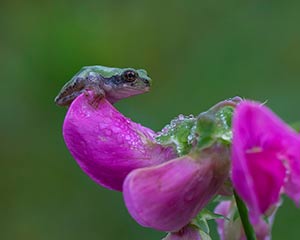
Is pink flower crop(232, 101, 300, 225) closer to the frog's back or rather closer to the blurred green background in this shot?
the frog's back

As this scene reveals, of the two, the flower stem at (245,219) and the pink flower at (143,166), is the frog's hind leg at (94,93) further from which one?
the flower stem at (245,219)

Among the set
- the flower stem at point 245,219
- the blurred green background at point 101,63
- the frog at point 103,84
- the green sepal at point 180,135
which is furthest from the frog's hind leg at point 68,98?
the blurred green background at point 101,63

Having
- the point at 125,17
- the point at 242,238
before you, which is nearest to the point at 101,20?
the point at 125,17

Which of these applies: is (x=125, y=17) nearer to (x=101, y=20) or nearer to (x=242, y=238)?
(x=101, y=20)

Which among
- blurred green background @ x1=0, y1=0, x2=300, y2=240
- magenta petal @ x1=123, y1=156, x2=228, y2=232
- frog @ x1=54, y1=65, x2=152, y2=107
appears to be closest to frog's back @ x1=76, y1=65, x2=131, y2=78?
frog @ x1=54, y1=65, x2=152, y2=107

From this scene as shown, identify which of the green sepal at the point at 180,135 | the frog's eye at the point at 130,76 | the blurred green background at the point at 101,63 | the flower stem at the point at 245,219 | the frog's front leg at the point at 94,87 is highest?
the frog's eye at the point at 130,76

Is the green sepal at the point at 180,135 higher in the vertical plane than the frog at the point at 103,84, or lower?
lower

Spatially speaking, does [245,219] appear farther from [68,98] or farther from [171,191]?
[68,98]
